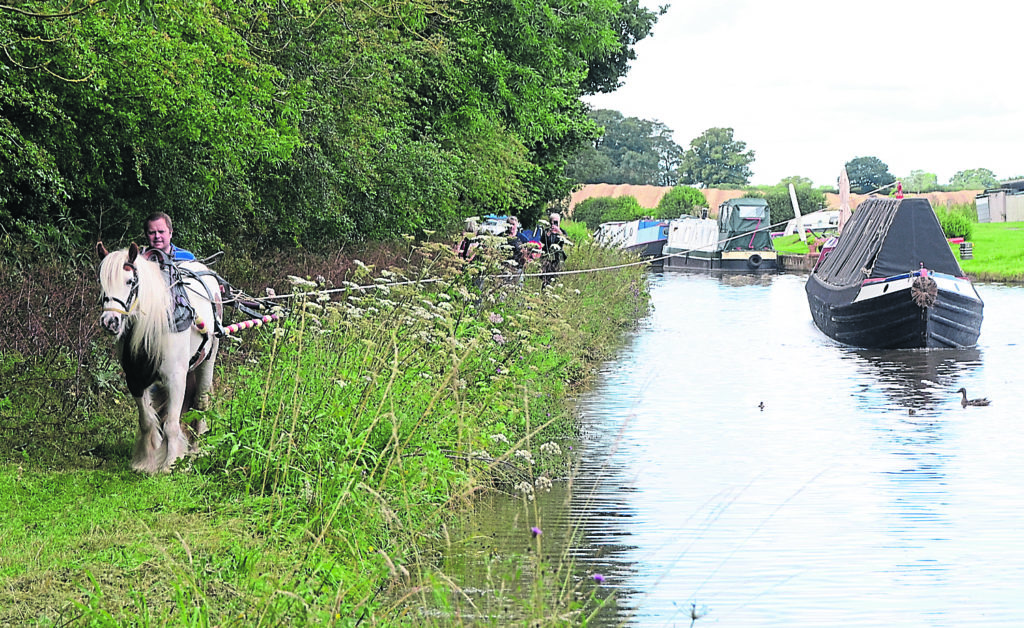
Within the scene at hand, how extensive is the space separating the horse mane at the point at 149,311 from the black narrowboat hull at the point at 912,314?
17776 mm

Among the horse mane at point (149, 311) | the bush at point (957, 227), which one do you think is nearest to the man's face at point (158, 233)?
the horse mane at point (149, 311)

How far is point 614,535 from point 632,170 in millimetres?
127333

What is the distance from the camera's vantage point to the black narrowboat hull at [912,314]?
77.7ft

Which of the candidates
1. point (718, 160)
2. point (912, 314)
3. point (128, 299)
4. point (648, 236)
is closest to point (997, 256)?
point (648, 236)

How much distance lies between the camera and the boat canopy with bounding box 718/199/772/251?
61.4m

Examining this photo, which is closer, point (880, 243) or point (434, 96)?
point (434, 96)

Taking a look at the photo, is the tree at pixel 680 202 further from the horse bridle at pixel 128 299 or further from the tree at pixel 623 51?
the horse bridle at pixel 128 299

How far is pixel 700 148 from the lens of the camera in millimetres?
132125

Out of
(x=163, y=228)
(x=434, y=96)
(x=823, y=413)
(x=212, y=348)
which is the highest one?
(x=434, y=96)

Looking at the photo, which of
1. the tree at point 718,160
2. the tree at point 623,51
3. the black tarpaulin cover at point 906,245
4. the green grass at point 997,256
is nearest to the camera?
the black tarpaulin cover at point 906,245

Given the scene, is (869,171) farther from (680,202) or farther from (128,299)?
(128,299)

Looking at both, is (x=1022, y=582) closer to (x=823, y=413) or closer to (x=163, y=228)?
(x=163, y=228)

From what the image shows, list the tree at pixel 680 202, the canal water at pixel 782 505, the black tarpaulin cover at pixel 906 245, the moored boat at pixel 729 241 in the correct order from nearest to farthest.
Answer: the canal water at pixel 782 505, the black tarpaulin cover at pixel 906 245, the moored boat at pixel 729 241, the tree at pixel 680 202

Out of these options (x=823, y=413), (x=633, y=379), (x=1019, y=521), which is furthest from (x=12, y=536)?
(x=633, y=379)
